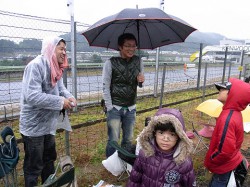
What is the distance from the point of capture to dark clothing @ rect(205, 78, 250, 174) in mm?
2342

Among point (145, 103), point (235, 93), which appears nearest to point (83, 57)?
point (145, 103)

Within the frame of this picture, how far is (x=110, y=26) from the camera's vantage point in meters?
3.53

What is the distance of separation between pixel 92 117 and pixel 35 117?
3.51 metres

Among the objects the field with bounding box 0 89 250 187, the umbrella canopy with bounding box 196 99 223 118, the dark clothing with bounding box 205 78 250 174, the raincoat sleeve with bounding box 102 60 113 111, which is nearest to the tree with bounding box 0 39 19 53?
the field with bounding box 0 89 250 187

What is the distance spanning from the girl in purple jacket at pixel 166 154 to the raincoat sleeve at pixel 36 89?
901 mm

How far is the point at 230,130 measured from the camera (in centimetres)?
234

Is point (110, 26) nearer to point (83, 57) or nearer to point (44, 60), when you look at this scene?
point (44, 60)

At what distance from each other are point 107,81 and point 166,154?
56.2 inches

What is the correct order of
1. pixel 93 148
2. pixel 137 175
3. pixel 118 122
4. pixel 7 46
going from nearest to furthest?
pixel 137 175
pixel 118 122
pixel 93 148
pixel 7 46

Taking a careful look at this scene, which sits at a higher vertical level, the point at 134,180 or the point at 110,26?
the point at 110,26

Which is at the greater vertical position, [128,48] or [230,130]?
[128,48]

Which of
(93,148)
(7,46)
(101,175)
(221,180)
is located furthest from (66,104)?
(7,46)

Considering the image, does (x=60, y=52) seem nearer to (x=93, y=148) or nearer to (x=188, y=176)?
(x=188, y=176)

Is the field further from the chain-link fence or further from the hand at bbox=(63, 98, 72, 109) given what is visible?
the hand at bbox=(63, 98, 72, 109)
